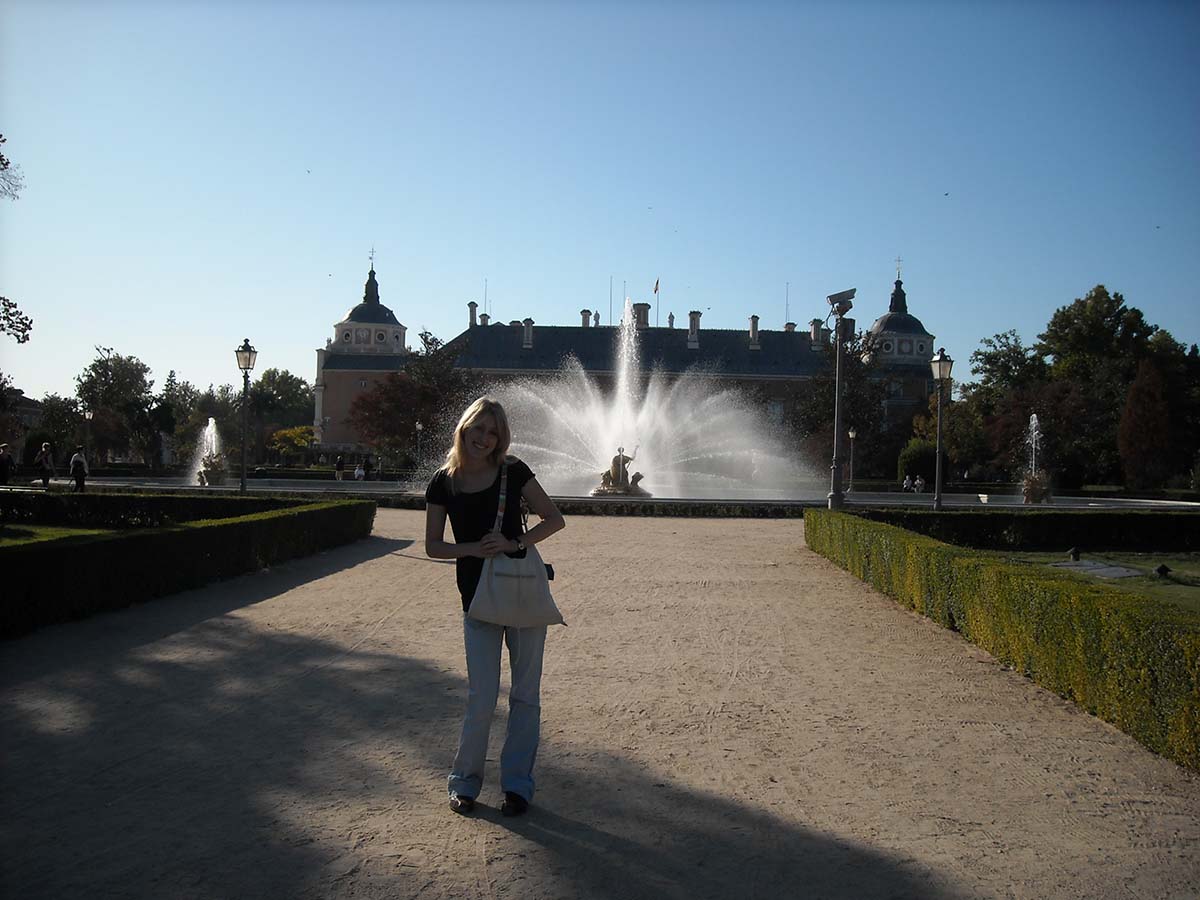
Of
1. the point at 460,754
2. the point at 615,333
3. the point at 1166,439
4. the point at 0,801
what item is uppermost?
the point at 615,333

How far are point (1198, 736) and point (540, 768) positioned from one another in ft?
10.3

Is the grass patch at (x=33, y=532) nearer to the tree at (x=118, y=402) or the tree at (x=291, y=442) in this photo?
the tree at (x=118, y=402)

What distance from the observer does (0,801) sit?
4070 millimetres

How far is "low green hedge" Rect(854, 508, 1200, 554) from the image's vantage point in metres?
17.5

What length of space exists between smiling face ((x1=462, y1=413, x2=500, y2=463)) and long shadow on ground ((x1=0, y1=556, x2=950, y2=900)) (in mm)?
1462

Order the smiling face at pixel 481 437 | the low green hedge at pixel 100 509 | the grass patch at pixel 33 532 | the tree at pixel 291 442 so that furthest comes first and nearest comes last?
the tree at pixel 291 442, the low green hedge at pixel 100 509, the grass patch at pixel 33 532, the smiling face at pixel 481 437

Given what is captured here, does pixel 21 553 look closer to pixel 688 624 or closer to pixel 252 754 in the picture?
pixel 252 754

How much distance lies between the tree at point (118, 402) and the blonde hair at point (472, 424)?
56262mm

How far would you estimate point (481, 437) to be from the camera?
385 centimetres

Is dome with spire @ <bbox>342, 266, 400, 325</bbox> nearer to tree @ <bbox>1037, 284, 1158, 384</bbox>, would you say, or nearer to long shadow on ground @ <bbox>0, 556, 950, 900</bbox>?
tree @ <bbox>1037, 284, 1158, 384</bbox>

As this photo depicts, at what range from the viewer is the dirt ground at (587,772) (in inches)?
137

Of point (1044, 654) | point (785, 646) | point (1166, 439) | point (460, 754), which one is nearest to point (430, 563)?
point (785, 646)

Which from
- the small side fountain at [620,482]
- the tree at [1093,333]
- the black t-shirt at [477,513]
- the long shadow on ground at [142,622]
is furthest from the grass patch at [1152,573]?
the tree at [1093,333]

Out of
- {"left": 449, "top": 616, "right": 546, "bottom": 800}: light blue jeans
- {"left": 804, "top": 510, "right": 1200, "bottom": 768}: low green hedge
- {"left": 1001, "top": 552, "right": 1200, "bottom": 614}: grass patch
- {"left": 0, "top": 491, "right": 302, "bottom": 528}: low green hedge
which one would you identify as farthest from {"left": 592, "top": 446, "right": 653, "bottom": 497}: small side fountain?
{"left": 449, "top": 616, "right": 546, "bottom": 800}: light blue jeans
